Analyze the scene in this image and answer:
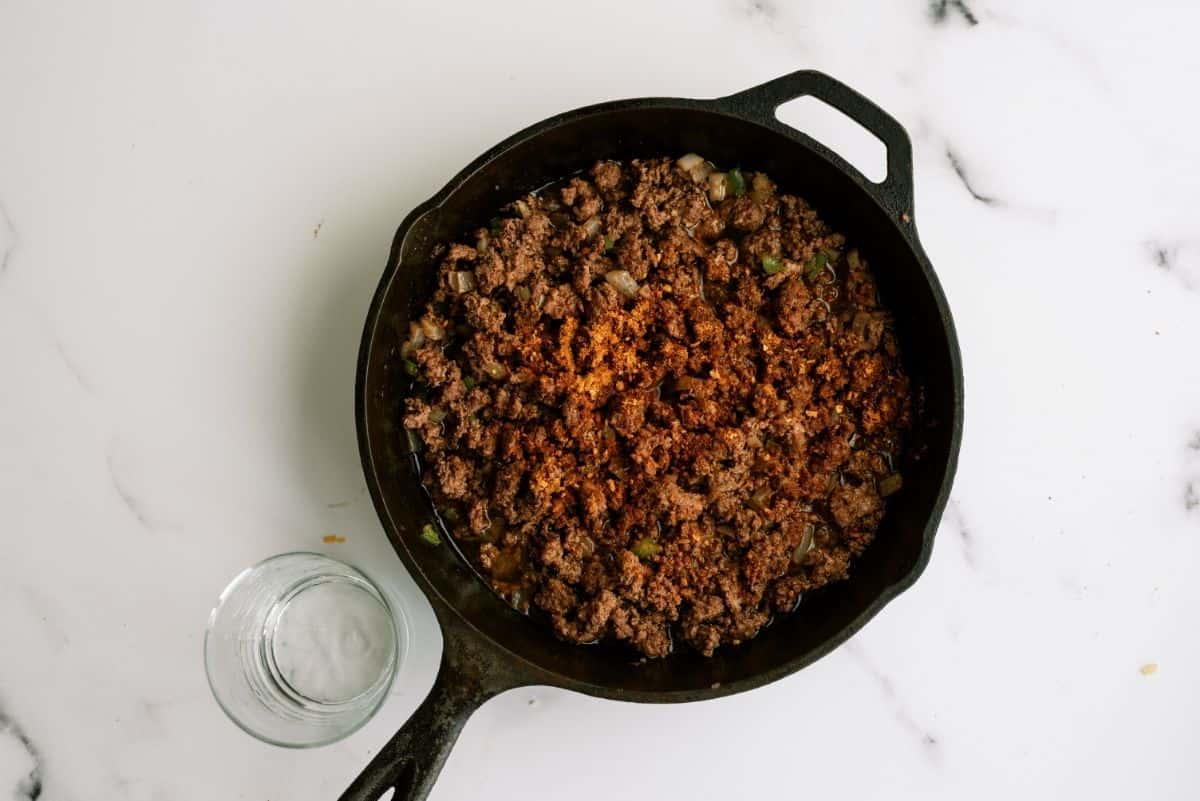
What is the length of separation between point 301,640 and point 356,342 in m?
0.68

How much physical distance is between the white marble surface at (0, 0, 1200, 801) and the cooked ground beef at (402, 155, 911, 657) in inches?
9.7

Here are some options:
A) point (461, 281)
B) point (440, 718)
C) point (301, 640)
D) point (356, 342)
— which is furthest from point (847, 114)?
point (301, 640)

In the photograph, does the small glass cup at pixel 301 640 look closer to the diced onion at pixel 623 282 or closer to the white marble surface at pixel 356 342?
the white marble surface at pixel 356 342

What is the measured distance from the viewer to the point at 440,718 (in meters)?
1.99

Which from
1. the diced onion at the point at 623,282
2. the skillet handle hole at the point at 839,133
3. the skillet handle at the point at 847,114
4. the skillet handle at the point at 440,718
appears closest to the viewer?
the skillet handle at the point at 440,718

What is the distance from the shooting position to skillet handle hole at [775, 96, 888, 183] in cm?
237

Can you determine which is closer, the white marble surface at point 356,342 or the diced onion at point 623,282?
the diced onion at point 623,282

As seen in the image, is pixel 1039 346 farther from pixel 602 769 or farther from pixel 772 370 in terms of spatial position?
pixel 602 769

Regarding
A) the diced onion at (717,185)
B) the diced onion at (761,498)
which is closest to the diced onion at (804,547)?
the diced onion at (761,498)

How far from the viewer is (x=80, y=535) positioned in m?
2.41

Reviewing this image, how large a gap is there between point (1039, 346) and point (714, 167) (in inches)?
33.5

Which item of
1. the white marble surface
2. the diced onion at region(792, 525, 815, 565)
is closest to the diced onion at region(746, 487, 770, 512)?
the diced onion at region(792, 525, 815, 565)

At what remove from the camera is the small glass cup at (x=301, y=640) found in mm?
2291

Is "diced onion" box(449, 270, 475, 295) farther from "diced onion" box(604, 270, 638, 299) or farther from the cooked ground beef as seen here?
"diced onion" box(604, 270, 638, 299)
